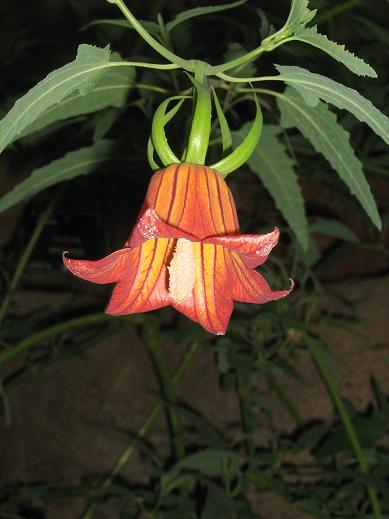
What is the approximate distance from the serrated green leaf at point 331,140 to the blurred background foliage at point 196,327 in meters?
0.08

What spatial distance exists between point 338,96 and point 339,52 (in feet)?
0.12

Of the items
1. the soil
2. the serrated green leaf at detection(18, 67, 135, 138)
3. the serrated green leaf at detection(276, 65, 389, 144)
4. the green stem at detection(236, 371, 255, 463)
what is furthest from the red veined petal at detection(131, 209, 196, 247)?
the soil

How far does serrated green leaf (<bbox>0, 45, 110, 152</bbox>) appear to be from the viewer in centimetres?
32

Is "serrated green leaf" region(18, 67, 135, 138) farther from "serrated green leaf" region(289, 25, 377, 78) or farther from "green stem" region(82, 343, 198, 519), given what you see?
"green stem" region(82, 343, 198, 519)

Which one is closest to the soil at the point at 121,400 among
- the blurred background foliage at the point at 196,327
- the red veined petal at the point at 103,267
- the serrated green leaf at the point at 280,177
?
the blurred background foliage at the point at 196,327

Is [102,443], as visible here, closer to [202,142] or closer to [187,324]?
[187,324]

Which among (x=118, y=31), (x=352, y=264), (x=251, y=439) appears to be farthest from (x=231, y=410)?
(x=118, y=31)

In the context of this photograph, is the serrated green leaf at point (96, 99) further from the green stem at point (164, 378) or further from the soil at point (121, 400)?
the soil at point (121, 400)

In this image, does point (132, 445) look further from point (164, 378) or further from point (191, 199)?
point (191, 199)

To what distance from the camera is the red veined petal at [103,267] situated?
387 millimetres

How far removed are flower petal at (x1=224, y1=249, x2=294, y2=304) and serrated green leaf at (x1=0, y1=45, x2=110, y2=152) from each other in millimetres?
146

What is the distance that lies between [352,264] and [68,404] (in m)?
0.73

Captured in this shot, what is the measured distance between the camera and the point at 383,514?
0.93 meters

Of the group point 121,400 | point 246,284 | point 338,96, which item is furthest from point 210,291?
point 121,400
